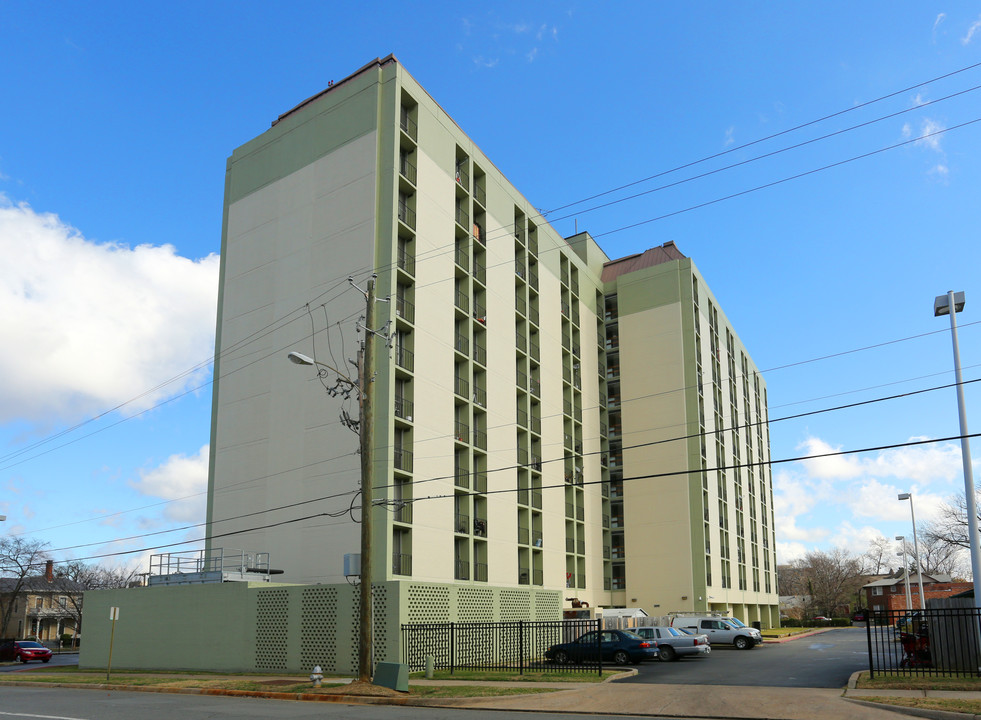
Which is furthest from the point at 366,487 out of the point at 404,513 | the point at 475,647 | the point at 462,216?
the point at 462,216

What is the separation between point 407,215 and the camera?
132ft

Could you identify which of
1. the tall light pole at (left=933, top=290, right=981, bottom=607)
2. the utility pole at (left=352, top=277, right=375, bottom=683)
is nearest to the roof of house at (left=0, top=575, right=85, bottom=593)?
the utility pole at (left=352, top=277, right=375, bottom=683)

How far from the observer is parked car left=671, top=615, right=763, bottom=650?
1751 inches

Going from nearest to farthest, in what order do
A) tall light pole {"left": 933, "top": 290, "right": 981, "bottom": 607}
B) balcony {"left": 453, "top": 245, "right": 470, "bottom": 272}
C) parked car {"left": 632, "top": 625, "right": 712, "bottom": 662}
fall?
1. tall light pole {"left": 933, "top": 290, "right": 981, "bottom": 607}
2. parked car {"left": 632, "top": 625, "right": 712, "bottom": 662}
3. balcony {"left": 453, "top": 245, "right": 470, "bottom": 272}

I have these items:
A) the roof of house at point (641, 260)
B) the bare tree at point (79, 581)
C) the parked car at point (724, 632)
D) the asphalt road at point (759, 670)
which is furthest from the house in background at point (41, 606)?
the asphalt road at point (759, 670)

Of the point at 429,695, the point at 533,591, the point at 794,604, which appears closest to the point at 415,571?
the point at 533,591

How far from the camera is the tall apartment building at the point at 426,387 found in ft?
123

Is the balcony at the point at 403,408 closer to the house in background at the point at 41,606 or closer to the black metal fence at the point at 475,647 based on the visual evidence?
the black metal fence at the point at 475,647

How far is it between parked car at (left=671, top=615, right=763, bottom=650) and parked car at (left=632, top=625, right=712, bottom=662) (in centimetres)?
748

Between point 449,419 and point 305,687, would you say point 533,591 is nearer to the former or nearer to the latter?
point 449,419

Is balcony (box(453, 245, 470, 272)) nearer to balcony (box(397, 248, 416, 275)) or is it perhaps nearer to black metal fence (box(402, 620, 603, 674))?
balcony (box(397, 248, 416, 275))

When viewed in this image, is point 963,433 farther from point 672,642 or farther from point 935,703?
point 672,642

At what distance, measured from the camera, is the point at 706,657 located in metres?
37.7

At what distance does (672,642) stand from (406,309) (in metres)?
19.4
